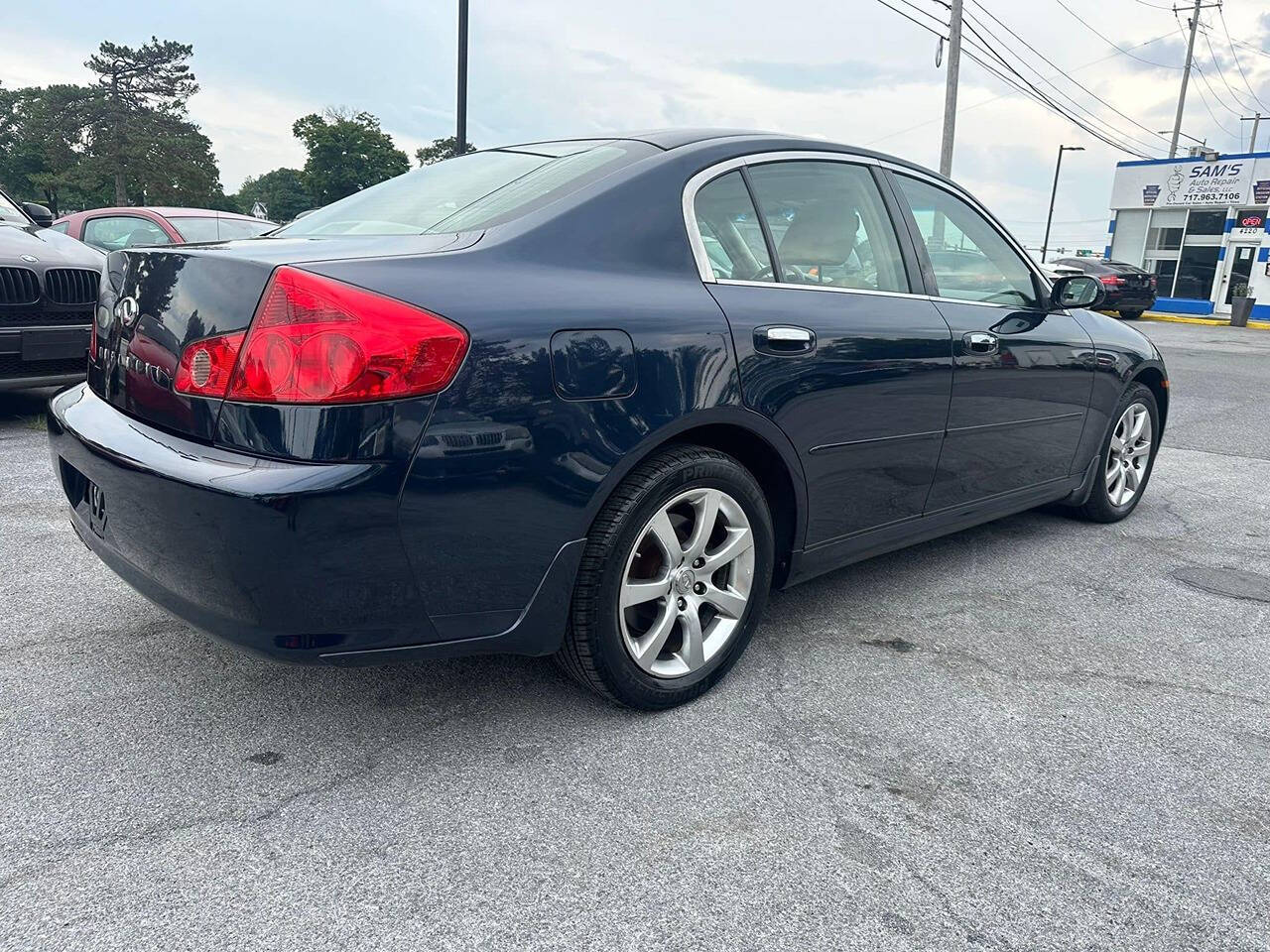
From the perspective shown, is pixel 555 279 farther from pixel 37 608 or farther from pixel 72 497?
pixel 37 608

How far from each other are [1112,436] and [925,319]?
1.84 metres

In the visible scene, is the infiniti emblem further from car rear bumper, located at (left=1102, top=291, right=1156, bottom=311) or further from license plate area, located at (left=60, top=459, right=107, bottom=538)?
car rear bumper, located at (left=1102, top=291, right=1156, bottom=311)

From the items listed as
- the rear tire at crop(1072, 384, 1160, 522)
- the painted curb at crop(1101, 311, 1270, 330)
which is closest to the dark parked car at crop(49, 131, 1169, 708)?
the rear tire at crop(1072, 384, 1160, 522)

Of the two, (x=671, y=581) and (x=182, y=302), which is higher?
(x=182, y=302)

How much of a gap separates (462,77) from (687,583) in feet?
42.5

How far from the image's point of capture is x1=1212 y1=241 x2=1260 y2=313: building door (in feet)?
98.1

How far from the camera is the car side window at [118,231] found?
27.9ft

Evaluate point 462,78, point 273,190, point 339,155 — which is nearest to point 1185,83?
point 462,78

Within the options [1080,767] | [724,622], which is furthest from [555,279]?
[1080,767]

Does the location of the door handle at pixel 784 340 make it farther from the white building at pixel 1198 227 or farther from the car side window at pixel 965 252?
the white building at pixel 1198 227

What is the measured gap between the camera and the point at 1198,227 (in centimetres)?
3203

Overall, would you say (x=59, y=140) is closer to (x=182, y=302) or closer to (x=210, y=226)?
(x=210, y=226)

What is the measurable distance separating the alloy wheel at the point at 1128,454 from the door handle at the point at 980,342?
1368 millimetres

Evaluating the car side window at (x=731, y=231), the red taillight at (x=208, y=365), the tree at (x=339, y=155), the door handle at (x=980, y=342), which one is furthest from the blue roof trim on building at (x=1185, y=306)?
the tree at (x=339, y=155)
